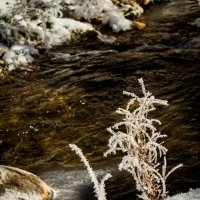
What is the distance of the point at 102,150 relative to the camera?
20.6ft

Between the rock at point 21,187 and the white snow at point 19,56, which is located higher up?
the rock at point 21,187

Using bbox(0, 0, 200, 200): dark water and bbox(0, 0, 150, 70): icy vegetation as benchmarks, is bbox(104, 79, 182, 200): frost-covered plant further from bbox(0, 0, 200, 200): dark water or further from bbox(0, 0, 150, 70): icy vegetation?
bbox(0, 0, 150, 70): icy vegetation

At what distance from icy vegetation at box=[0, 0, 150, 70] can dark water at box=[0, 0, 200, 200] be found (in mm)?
760

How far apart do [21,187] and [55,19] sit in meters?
8.71

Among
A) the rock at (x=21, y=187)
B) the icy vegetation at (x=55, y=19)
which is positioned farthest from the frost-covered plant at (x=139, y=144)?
the icy vegetation at (x=55, y=19)

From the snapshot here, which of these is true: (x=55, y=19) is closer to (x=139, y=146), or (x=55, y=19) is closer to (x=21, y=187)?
(x=21, y=187)

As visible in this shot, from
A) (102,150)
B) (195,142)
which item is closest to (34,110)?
(102,150)

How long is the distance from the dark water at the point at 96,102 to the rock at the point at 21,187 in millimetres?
263

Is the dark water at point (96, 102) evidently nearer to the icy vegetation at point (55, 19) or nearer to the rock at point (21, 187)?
the rock at point (21, 187)

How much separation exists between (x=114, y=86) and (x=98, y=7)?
5.88 metres

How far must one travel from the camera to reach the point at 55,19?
42.9 feet

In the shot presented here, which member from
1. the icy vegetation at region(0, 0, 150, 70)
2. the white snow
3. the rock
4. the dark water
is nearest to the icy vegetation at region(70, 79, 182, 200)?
the dark water

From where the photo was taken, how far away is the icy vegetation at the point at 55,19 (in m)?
12.2

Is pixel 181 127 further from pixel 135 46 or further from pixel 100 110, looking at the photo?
pixel 135 46
